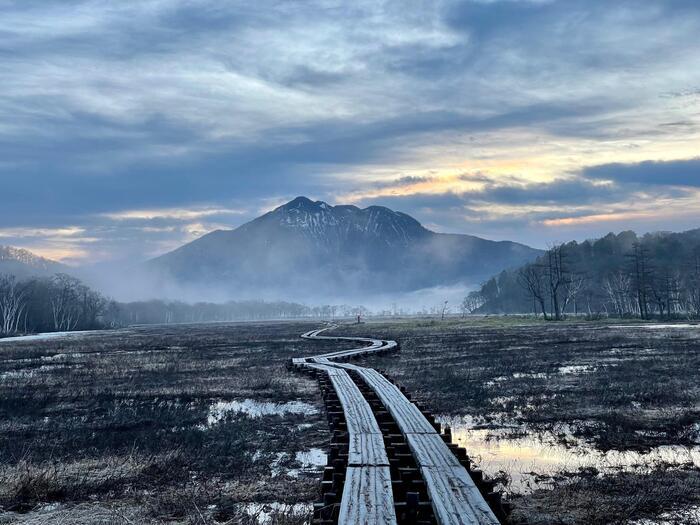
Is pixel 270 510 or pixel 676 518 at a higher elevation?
pixel 270 510

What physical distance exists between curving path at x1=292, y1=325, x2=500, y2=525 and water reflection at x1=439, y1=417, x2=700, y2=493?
130 centimetres

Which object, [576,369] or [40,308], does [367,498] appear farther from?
[40,308]

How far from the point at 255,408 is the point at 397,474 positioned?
12.4 m

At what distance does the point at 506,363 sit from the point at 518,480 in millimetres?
25464

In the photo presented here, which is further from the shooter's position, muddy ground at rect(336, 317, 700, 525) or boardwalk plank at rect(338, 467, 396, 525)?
muddy ground at rect(336, 317, 700, 525)

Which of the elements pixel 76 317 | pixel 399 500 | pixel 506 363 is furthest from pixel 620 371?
pixel 76 317

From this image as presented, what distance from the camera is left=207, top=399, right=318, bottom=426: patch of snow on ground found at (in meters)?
22.5

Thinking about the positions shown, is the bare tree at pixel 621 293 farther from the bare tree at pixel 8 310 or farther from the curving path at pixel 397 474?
the bare tree at pixel 8 310

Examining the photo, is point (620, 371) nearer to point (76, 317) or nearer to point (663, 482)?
point (663, 482)

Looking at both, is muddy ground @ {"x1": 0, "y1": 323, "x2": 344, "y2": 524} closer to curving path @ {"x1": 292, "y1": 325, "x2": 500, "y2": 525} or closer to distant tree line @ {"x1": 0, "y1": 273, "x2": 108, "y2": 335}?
curving path @ {"x1": 292, "y1": 325, "x2": 500, "y2": 525}

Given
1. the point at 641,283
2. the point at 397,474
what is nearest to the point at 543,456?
the point at 397,474

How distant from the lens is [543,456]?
1520cm

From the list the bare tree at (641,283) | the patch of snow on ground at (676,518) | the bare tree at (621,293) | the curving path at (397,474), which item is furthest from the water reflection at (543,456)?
the bare tree at (621,293)

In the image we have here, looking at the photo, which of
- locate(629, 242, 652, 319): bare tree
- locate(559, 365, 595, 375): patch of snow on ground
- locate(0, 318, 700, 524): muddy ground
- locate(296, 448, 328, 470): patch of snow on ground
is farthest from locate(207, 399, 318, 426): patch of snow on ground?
locate(629, 242, 652, 319): bare tree
